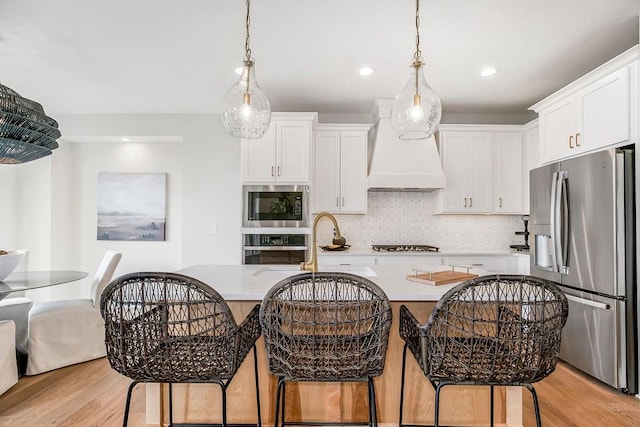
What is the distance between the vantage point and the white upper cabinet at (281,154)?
12.8ft

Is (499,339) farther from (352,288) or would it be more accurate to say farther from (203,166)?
(203,166)

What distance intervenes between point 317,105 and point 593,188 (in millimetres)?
2790

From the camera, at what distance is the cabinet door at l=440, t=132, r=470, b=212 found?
415 cm

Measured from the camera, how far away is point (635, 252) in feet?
7.78

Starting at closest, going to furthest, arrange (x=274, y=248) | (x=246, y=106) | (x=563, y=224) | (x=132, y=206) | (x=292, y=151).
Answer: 1. (x=246, y=106)
2. (x=563, y=224)
3. (x=274, y=248)
4. (x=292, y=151)
5. (x=132, y=206)

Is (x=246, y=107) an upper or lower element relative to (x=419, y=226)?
upper

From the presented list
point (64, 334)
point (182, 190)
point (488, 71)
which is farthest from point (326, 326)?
point (182, 190)

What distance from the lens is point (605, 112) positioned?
2.59 meters

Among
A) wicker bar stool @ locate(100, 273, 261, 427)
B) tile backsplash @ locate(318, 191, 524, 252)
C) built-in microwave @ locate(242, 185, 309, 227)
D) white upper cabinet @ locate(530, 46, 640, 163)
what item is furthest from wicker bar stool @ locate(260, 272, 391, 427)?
tile backsplash @ locate(318, 191, 524, 252)

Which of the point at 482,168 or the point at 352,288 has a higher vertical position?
the point at 482,168

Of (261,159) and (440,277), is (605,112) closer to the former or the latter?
(440,277)

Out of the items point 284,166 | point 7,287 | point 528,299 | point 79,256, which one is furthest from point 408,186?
point 79,256

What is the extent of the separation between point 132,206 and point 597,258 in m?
5.16

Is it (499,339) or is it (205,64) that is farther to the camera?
(205,64)
